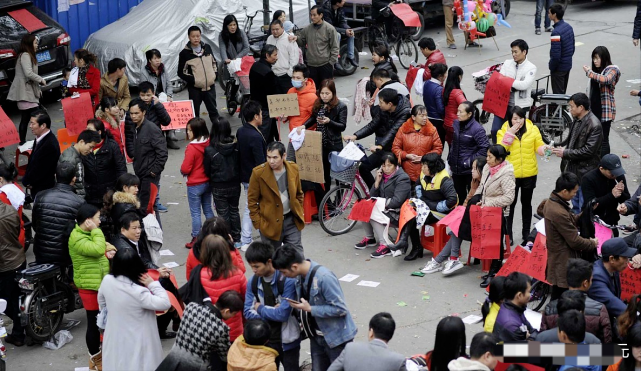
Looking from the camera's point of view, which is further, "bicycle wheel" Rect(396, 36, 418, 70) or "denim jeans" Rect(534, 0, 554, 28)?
"denim jeans" Rect(534, 0, 554, 28)

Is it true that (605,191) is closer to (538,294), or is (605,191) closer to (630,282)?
(538,294)

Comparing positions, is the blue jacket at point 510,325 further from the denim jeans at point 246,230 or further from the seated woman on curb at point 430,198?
the denim jeans at point 246,230

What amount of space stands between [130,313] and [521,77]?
665 cm

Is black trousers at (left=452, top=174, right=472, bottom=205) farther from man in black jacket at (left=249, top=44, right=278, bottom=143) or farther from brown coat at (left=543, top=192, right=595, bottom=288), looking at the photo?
man in black jacket at (left=249, top=44, right=278, bottom=143)

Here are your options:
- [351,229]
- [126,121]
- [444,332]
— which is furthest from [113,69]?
[444,332]

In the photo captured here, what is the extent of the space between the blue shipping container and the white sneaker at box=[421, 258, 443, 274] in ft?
32.9

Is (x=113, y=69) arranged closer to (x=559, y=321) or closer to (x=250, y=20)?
(x=250, y=20)

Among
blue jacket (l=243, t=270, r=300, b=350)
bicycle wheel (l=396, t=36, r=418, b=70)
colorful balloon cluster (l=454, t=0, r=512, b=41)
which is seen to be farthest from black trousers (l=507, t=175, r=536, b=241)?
colorful balloon cluster (l=454, t=0, r=512, b=41)

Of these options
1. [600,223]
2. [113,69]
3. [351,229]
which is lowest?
[351,229]

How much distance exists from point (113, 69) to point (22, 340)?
5072mm

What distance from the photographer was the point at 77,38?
17312mm

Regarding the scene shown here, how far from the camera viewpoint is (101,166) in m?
10.1

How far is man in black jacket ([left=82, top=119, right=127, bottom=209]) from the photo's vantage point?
33.0 feet

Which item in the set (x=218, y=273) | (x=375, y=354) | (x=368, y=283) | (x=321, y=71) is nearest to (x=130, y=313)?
(x=218, y=273)
